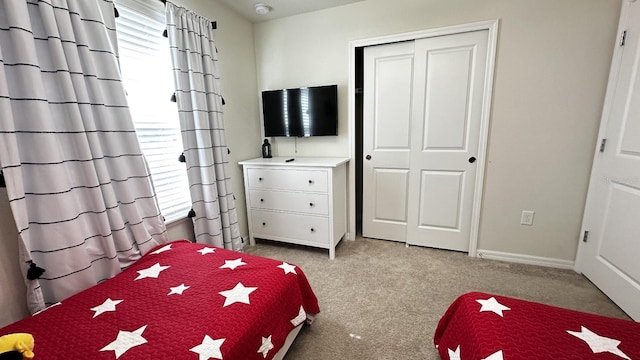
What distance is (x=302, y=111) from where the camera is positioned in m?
2.66

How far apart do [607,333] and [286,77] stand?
9.54ft

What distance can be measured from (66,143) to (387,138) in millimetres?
2381

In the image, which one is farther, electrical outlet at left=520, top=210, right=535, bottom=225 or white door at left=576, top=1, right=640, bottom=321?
electrical outlet at left=520, top=210, right=535, bottom=225

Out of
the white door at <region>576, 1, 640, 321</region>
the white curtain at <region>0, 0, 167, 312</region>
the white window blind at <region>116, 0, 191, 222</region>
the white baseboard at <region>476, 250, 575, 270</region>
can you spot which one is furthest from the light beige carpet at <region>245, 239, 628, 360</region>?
the white curtain at <region>0, 0, 167, 312</region>

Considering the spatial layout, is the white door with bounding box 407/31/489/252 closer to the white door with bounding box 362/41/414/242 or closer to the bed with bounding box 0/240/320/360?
the white door with bounding box 362/41/414/242

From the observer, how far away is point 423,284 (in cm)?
202

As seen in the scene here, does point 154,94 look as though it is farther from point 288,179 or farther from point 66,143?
point 288,179

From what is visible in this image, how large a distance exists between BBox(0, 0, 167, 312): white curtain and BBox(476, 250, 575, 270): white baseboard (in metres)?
2.89

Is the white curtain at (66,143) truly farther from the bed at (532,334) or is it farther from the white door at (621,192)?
the white door at (621,192)

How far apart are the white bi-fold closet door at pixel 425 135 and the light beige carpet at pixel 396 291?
33 cm

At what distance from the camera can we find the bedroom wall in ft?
6.23

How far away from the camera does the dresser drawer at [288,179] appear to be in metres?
2.33

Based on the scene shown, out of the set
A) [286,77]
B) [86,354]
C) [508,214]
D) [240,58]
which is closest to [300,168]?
[286,77]

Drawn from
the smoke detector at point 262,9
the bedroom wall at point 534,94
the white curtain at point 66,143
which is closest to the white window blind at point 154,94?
the white curtain at point 66,143
